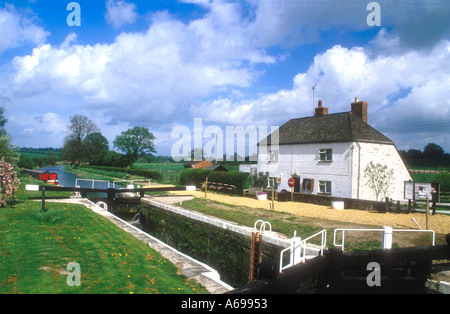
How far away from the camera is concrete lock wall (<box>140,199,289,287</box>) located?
1100cm

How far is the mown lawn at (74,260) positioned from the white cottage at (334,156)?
753 inches

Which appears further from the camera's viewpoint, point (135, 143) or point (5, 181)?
point (135, 143)

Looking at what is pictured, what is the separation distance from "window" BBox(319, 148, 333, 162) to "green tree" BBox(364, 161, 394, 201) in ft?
9.99

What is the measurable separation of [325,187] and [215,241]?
15068 millimetres

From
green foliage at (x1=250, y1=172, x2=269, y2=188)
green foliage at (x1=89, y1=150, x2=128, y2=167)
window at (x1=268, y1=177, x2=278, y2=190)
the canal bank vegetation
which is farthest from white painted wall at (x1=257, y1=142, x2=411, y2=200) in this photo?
green foliage at (x1=89, y1=150, x2=128, y2=167)

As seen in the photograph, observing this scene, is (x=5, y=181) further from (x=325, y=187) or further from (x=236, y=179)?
(x=325, y=187)

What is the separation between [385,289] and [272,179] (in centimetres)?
2248

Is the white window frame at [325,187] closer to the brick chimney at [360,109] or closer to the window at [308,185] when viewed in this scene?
the window at [308,185]

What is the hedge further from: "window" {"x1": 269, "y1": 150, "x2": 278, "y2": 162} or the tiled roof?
the tiled roof

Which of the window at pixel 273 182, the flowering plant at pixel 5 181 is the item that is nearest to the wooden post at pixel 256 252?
the flowering plant at pixel 5 181

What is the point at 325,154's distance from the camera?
83.5ft

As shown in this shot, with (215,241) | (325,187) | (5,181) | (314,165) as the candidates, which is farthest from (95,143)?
(215,241)

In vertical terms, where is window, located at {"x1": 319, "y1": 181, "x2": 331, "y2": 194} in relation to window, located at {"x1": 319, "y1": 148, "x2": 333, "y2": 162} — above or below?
below
